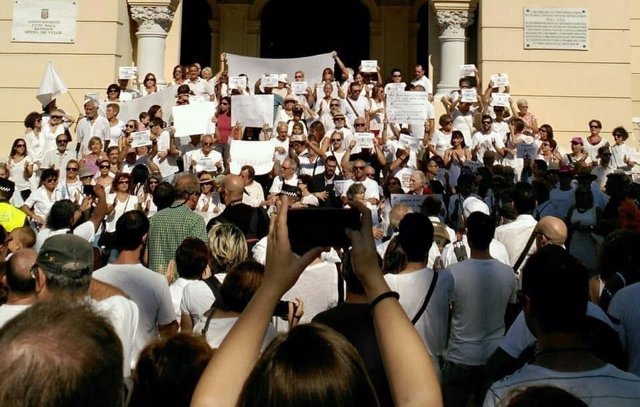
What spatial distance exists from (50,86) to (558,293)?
13.7 m

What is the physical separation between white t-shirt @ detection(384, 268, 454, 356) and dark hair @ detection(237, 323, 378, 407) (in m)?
2.63

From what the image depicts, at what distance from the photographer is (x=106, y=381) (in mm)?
1592

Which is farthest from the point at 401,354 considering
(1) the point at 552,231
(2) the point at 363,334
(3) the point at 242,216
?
(3) the point at 242,216

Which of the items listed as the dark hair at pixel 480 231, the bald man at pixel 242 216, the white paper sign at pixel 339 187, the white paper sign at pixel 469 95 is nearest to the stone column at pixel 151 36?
the white paper sign at pixel 469 95

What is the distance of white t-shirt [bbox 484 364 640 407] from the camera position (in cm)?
253

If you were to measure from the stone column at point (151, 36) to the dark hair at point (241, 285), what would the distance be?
13253 millimetres

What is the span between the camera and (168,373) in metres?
2.51

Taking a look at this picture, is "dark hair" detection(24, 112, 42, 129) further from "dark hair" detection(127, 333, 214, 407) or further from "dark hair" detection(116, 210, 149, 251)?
"dark hair" detection(127, 333, 214, 407)

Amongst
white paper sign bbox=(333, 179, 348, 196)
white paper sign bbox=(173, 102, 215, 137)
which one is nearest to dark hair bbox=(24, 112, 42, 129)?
white paper sign bbox=(173, 102, 215, 137)


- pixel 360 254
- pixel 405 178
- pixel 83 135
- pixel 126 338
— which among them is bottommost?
pixel 126 338

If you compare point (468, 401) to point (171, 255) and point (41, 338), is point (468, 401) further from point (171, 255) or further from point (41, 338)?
point (41, 338)

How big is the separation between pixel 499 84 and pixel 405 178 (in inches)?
167

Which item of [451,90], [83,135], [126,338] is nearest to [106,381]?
[126,338]

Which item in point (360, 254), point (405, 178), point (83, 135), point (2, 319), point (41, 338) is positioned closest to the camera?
point (41, 338)
